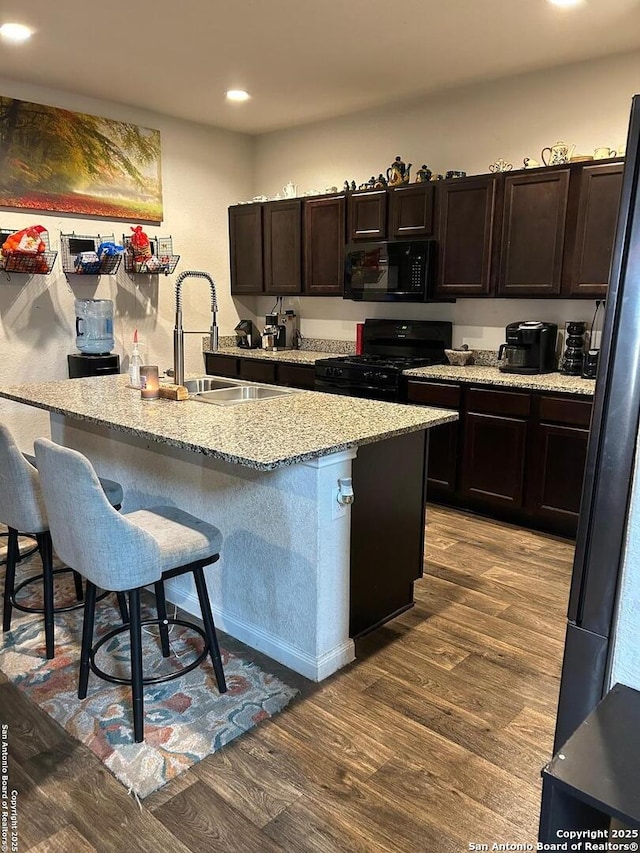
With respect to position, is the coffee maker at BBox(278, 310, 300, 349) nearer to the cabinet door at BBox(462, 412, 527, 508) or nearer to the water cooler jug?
the water cooler jug

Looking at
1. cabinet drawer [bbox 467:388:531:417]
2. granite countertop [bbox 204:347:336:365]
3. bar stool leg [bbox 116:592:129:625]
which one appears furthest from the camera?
granite countertop [bbox 204:347:336:365]

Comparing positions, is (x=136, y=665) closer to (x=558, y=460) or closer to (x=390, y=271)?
(x=558, y=460)

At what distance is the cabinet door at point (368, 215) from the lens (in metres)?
4.54

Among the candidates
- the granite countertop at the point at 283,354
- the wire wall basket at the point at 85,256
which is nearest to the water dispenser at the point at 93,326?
the wire wall basket at the point at 85,256

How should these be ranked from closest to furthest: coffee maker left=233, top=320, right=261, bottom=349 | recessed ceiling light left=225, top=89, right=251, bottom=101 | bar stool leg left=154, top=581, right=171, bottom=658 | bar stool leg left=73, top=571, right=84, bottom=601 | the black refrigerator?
the black refrigerator → bar stool leg left=154, top=581, right=171, bottom=658 → bar stool leg left=73, top=571, right=84, bottom=601 → recessed ceiling light left=225, top=89, right=251, bottom=101 → coffee maker left=233, top=320, right=261, bottom=349

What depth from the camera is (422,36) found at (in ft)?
11.2

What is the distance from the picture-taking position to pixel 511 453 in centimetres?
378

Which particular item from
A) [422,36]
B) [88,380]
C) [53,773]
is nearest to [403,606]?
[53,773]

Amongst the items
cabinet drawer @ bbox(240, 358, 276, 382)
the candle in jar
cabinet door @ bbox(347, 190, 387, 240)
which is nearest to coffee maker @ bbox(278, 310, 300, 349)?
cabinet drawer @ bbox(240, 358, 276, 382)

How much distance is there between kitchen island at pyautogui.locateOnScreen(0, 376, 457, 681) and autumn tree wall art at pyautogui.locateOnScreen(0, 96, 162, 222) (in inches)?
88.6

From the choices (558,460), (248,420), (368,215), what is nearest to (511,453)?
(558,460)

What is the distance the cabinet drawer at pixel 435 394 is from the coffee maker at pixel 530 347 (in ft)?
1.23

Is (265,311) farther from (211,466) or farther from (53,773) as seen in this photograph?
(53,773)

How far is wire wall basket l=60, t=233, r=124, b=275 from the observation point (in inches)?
181
